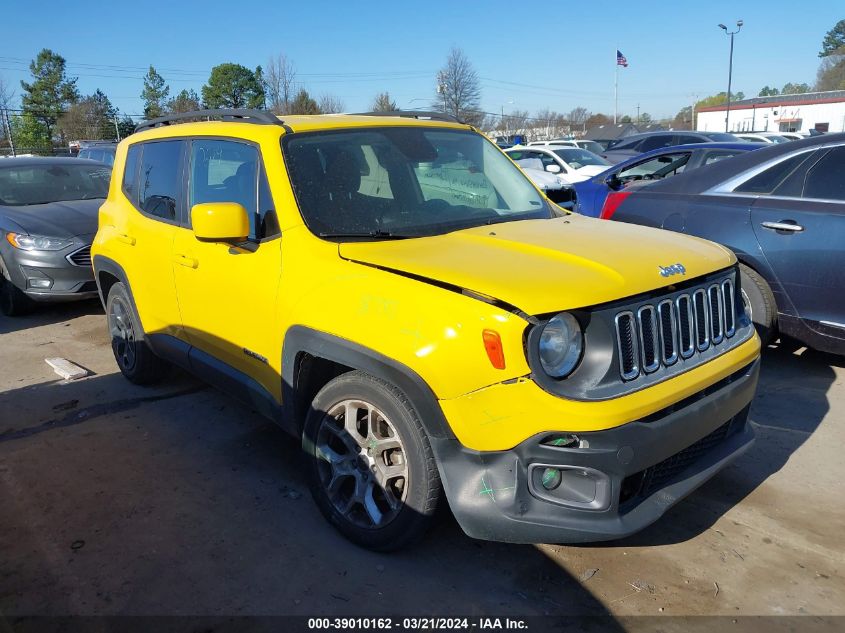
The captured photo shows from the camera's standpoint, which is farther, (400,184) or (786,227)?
(786,227)

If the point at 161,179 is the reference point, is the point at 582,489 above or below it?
below

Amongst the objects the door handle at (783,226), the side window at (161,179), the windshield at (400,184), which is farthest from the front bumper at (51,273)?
the door handle at (783,226)

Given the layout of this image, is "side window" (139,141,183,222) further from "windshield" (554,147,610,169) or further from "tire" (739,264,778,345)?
"windshield" (554,147,610,169)

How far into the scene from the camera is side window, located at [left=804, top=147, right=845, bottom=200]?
4.54 m

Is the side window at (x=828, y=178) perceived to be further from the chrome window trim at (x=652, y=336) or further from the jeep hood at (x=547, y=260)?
the chrome window trim at (x=652, y=336)

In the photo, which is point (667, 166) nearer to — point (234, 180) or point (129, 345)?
point (234, 180)

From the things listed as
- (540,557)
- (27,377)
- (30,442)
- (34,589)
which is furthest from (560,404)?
(27,377)

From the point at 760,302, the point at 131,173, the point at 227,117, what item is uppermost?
the point at 227,117

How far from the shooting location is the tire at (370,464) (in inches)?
104

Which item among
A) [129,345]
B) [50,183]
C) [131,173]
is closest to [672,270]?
[131,173]

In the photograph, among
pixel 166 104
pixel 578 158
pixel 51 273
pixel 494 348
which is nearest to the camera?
pixel 494 348

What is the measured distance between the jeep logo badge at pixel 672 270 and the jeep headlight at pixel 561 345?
20.2 inches

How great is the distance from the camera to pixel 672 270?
9.03 feet

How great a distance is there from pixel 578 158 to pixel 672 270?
47.9 ft
